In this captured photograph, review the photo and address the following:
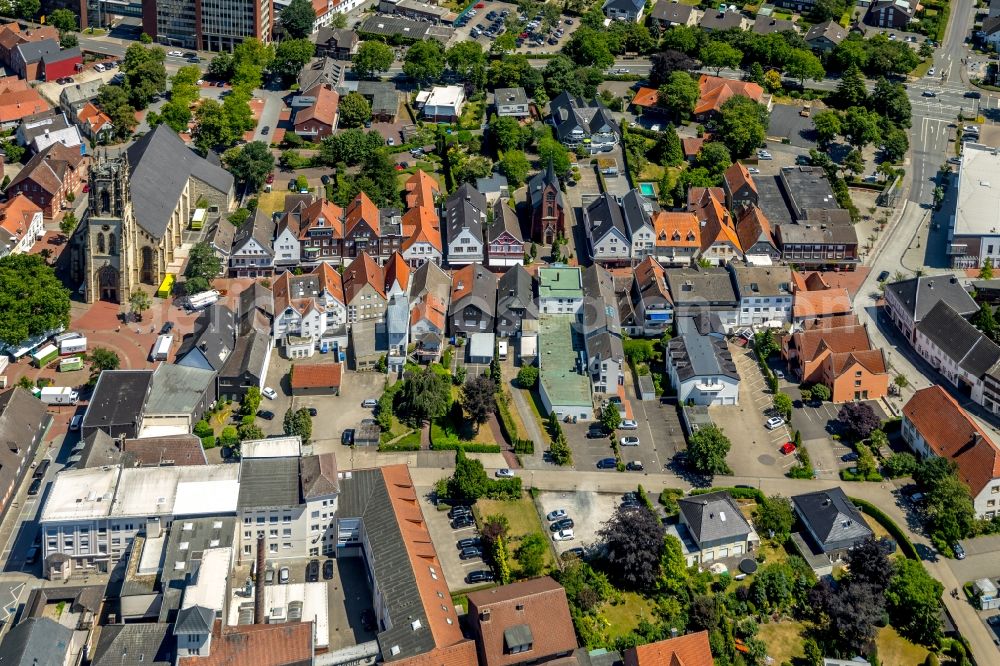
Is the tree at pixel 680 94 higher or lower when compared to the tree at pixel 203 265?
higher

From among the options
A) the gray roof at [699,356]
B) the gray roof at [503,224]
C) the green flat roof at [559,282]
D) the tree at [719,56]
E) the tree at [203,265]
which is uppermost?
the tree at [719,56]

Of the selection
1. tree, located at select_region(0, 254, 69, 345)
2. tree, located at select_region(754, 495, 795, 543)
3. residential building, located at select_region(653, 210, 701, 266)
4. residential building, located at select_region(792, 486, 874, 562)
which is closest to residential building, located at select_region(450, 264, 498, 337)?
residential building, located at select_region(653, 210, 701, 266)

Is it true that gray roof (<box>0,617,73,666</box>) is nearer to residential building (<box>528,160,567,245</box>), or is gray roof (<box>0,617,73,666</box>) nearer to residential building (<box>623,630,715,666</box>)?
residential building (<box>623,630,715,666</box>)

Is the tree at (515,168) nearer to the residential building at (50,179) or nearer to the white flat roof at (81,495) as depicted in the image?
the residential building at (50,179)

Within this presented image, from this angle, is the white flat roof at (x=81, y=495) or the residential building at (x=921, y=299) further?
the residential building at (x=921, y=299)

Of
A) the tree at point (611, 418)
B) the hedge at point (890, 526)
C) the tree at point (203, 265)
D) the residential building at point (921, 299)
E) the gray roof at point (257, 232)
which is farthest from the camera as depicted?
the gray roof at point (257, 232)

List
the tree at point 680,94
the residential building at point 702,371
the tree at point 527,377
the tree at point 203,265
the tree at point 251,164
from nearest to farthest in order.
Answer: the residential building at point 702,371, the tree at point 527,377, the tree at point 203,265, the tree at point 251,164, the tree at point 680,94

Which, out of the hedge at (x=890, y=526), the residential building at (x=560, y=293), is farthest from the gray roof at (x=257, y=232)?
the hedge at (x=890, y=526)
